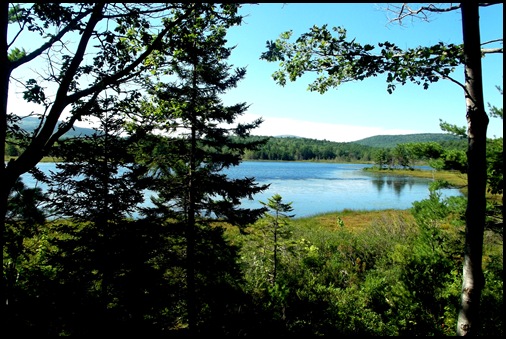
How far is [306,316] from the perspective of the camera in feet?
34.0

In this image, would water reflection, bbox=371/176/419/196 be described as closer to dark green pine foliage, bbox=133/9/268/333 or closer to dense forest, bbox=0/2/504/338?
dense forest, bbox=0/2/504/338

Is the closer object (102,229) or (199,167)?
(102,229)

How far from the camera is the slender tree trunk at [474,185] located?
2797 mm

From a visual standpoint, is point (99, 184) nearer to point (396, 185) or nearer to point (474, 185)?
point (474, 185)

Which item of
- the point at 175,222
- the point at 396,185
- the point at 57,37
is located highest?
the point at 57,37

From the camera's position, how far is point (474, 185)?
2859 millimetres

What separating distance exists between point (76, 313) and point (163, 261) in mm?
3396

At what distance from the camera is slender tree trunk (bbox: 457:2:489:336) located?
2.80m

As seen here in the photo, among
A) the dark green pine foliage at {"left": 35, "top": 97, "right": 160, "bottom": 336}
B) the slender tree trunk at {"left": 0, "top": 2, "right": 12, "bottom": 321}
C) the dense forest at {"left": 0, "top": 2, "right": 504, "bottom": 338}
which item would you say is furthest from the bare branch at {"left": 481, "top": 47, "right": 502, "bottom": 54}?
the dark green pine foliage at {"left": 35, "top": 97, "right": 160, "bottom": 336}

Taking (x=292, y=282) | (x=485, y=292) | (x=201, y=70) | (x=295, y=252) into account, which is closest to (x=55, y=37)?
(x=201, y=70)

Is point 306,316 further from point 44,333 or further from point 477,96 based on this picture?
point 477,96

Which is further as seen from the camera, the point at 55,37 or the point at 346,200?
the point at 346,200

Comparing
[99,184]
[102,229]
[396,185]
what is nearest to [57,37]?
[99,184]

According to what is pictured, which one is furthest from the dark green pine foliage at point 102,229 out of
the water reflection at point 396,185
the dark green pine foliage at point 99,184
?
the water reflection at point 396,185
